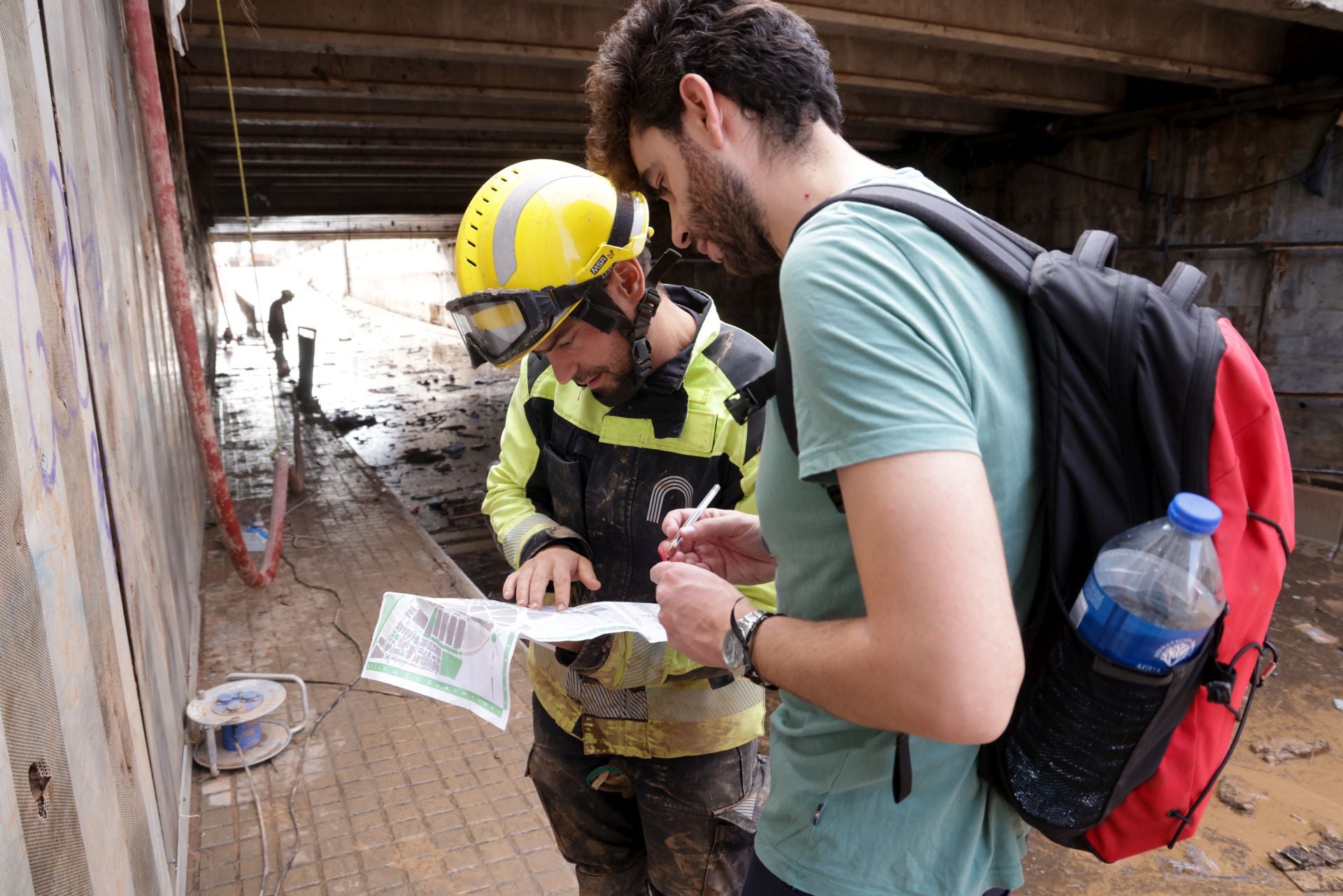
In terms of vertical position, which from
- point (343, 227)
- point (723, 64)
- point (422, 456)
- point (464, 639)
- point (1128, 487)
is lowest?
point (422, 456)

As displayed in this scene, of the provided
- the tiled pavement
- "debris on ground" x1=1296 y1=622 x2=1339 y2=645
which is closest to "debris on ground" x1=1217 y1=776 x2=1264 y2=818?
"debris on ground" x1=1296 y1=622 x2=1339 y2=645

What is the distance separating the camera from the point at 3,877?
1039 mm

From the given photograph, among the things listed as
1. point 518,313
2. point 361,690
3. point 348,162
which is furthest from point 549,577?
point 348,162

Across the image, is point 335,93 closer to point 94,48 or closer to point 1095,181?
point 94,48

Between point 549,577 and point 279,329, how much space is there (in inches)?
610

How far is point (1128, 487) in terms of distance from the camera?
3.37ft

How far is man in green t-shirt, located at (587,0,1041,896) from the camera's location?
89 cm

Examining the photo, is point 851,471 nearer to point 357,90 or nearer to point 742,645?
point 742,645

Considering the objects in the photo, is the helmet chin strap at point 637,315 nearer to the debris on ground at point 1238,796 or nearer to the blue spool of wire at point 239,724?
the blue spool of wire at point 239,724

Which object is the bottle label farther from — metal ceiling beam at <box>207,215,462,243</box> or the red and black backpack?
metal ceiling beam at <box>207,215,462,243</box>

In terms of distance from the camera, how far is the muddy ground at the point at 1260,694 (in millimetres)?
3922

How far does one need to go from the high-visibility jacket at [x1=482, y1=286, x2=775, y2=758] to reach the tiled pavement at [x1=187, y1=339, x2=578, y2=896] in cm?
145

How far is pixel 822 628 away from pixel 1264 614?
22.1 inches

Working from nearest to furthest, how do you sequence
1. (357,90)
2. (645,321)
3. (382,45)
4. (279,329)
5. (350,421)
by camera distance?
(645,321) → (382,45) → (357,90) → (350,421) → (279,329)
